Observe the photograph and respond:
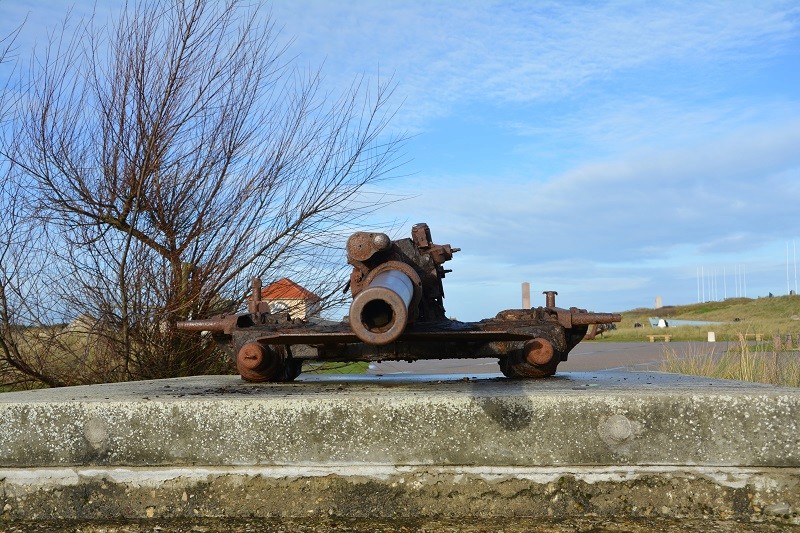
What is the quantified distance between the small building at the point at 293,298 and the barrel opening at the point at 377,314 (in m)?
4.23

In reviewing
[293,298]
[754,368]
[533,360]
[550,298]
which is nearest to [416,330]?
[533,360]

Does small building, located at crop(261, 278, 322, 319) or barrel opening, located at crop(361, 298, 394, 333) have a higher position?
small building, located at crop(261, 278, 322, 319)

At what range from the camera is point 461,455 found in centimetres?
294

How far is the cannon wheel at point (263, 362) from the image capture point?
3.87m

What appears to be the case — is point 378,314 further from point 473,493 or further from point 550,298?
point 550,298

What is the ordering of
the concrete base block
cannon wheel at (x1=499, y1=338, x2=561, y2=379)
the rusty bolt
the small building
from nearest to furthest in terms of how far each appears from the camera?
1. the concrete base block
2. cannon wheel at (x1=499, y1=338, x2=561, y2=379)
3. the rusty bolt
4. the small building

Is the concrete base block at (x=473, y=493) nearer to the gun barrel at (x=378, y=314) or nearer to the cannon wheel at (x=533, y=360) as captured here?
the gun barrel at (x=378, y=314)

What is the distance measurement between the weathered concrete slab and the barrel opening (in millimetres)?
308

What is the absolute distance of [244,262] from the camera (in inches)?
264

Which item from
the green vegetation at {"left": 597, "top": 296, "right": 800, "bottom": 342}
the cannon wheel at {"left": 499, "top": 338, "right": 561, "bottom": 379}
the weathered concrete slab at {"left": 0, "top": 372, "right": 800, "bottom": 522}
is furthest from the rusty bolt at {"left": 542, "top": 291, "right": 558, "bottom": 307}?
the green vegetation at {"left": 597, "top": 296, "right": 800, "bottom": 342}

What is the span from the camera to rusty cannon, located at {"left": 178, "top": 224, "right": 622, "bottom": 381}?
11.8 ft

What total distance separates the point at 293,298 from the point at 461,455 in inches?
175

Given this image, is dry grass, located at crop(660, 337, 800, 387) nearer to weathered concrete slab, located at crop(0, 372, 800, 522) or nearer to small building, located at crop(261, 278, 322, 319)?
small building, located at crop(261, 278, 322, 319)

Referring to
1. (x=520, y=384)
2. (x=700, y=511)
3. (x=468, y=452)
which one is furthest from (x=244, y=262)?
(x=700, y=511)
